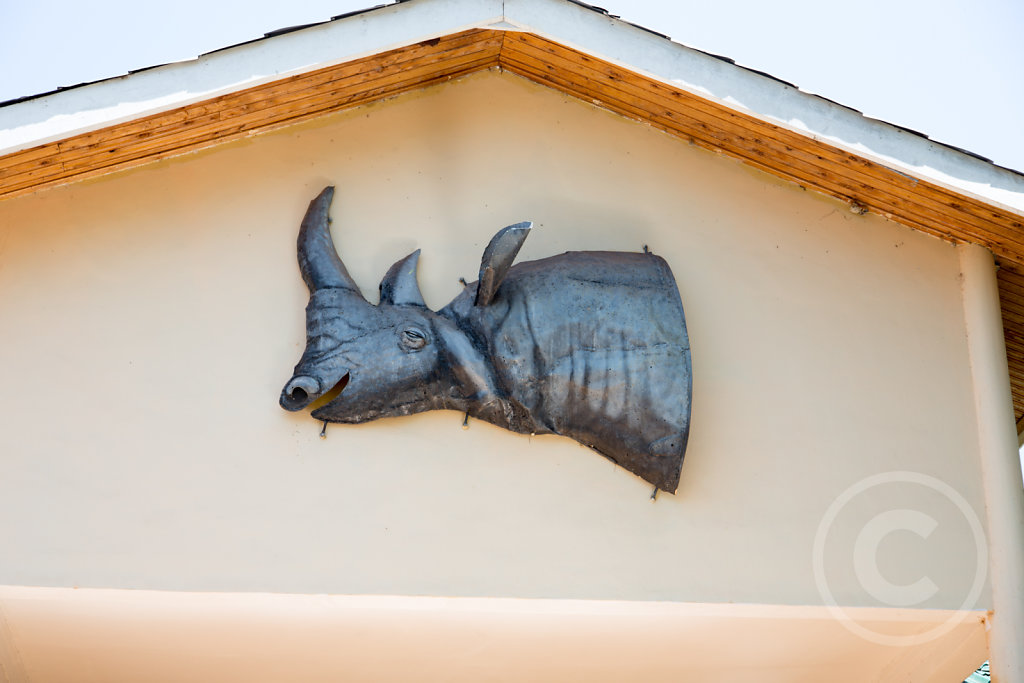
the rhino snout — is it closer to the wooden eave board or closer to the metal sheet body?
the metal sheet body

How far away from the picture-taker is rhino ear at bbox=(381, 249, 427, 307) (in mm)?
4051

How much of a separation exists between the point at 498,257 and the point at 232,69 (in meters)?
1.20

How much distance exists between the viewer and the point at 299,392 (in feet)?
12.5

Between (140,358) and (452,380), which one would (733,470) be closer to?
(452,380)

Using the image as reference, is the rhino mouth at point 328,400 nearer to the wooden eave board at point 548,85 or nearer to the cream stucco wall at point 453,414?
the cream stucco wall at point 453,414

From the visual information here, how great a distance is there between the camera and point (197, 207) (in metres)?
4.24

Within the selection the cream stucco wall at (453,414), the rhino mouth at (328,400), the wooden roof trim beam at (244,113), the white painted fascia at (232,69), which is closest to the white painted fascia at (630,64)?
the white painted fascia at (232,69)

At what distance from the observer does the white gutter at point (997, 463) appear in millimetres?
3914

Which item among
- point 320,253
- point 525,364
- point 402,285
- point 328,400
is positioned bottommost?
point 328,400

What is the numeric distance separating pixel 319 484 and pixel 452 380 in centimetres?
64

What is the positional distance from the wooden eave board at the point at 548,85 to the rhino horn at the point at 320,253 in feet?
1.50

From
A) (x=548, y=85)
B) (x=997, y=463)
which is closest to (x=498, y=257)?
(x=548, y=85)

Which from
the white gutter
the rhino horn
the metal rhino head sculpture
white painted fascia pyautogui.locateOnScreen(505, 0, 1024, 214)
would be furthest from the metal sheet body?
the white gutter

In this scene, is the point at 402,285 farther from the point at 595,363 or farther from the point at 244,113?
the point at 244,113
